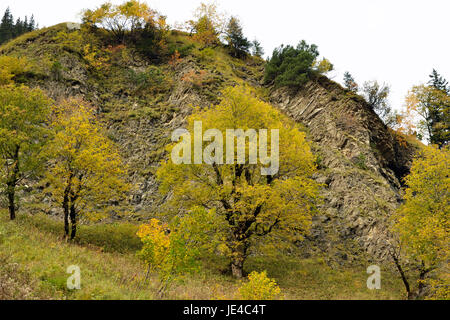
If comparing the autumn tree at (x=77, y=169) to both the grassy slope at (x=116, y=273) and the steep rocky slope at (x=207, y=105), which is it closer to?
the grassy slope at (x=116, y=273)

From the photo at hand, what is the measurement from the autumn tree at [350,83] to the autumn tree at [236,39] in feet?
79.0

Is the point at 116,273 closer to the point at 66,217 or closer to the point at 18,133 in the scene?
the point at 66,217

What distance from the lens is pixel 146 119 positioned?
3522 centimetres

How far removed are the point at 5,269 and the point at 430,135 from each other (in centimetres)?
5632

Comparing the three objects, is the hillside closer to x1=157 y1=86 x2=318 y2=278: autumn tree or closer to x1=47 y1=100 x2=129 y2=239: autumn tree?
x1=47 y1=100 x2=129 y2=239: autumn tree

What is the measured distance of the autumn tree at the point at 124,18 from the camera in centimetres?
4703

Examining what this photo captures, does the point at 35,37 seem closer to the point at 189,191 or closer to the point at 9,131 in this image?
the point at 9,131

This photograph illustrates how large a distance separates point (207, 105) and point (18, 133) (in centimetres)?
2205

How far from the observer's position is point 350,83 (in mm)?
39688

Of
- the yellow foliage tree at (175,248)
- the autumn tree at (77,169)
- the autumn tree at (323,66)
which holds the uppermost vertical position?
the autumn tree at (323,66)

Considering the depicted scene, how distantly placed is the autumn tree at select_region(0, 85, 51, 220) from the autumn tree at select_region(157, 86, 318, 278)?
907 centimetres

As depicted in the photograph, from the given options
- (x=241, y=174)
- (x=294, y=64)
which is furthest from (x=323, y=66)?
(x=241, y=174)

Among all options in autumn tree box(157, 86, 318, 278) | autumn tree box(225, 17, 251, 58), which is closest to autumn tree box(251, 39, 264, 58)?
autumn tree box(225, 17, 251, 58)

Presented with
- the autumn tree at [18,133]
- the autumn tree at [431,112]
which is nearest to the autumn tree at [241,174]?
the autumn tree at [18,133]
